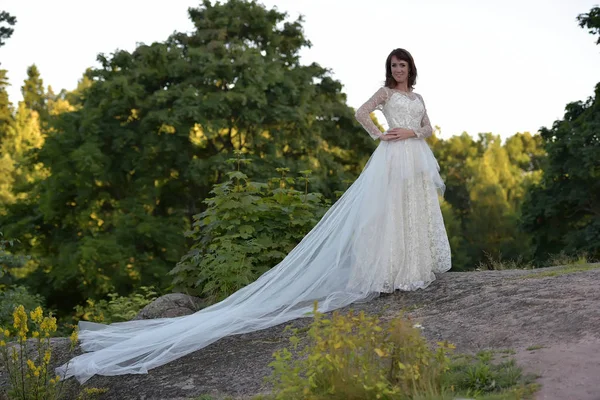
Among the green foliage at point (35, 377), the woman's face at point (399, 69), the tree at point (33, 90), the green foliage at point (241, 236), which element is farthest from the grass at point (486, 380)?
the tree at point (33, 90)

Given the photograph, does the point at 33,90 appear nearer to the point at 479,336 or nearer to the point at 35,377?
the point at 35,377

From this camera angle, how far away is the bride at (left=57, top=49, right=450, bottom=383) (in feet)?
22.6

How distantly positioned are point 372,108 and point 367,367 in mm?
3507

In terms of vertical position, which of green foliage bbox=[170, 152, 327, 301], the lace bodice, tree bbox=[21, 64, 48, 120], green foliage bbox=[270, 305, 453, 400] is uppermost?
tree bbox=[21, 64, 48, 120]

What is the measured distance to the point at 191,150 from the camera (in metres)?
20.8

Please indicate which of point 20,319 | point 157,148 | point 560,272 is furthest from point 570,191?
point 20,319

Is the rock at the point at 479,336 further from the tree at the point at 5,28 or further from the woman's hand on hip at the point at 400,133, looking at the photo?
the tree at the point at 5,28

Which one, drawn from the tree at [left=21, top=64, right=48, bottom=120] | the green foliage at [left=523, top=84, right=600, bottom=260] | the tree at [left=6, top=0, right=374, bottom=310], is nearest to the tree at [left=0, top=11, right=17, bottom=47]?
the tree at [left=6, top=0, right=374, bottom=310]

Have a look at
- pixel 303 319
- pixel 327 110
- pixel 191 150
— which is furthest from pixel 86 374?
pixel 327 110

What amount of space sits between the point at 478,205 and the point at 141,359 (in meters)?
29.2

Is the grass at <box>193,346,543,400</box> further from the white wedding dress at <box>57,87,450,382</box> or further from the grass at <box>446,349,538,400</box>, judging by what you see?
the white wedding dress at <box>57,87,450,382</box>

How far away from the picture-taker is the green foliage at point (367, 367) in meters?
4.10

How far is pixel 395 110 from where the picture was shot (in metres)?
7.16

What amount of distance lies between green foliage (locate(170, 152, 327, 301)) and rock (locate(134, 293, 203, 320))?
10.1 inches
